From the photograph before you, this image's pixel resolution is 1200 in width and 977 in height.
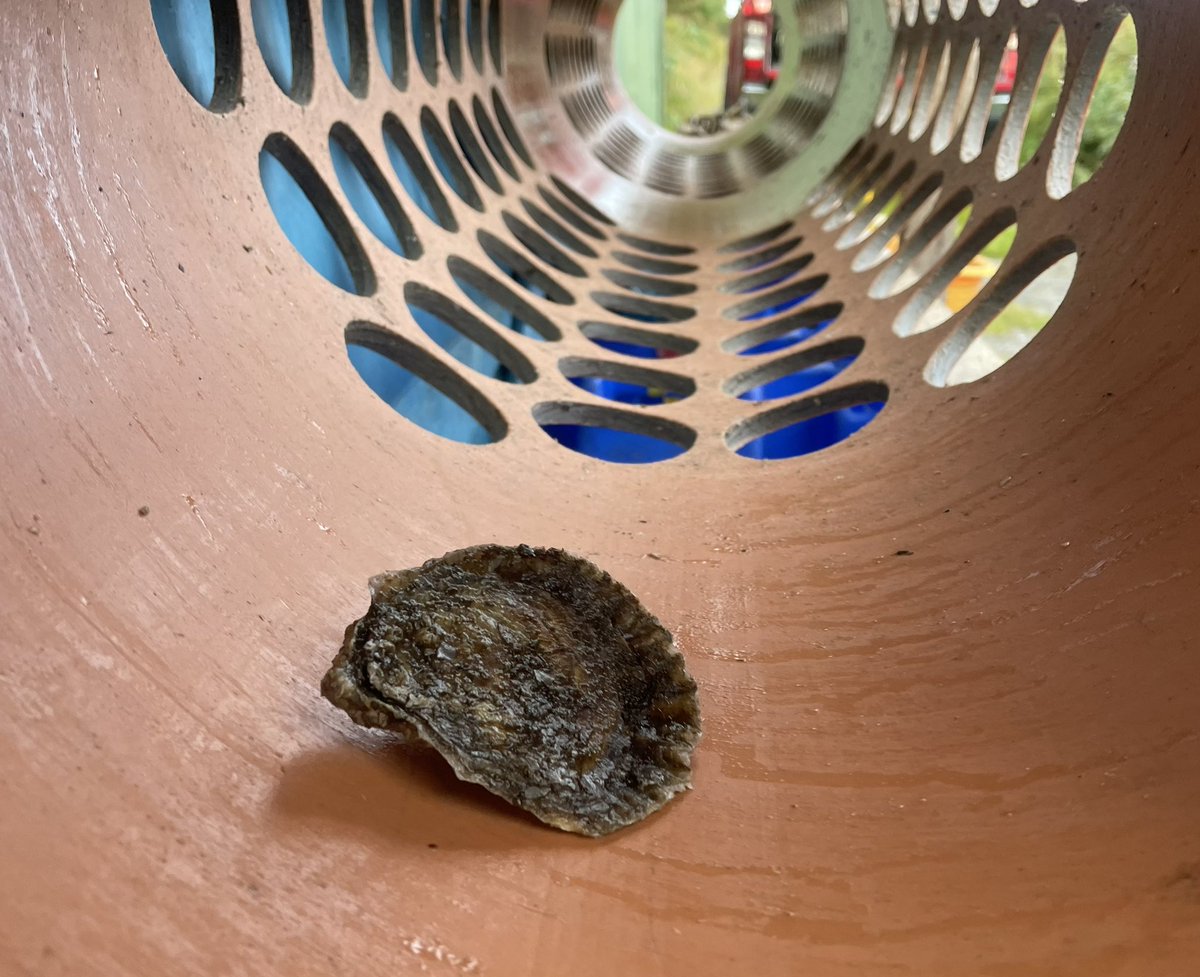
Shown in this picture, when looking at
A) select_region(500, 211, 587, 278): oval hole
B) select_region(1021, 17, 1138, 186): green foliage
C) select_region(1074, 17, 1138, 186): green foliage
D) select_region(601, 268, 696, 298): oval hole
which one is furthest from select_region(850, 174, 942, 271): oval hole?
select_region(1074, 17, 1138, 186): green foliage

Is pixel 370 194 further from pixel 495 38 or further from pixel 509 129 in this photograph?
pixel 495 38

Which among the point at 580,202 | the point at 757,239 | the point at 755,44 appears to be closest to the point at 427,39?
the point at 580,202

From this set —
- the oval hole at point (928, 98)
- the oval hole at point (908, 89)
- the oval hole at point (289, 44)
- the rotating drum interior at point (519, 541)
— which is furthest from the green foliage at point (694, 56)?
the oval hole at point (289, 44)

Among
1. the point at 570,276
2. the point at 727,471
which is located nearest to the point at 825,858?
the point at 727,471

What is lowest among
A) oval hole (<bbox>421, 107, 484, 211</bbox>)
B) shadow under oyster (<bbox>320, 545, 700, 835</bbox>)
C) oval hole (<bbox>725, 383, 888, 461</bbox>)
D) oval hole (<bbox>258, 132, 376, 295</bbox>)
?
shadow under oyster (<bbox>320, 545, 700, 835</bbox>)

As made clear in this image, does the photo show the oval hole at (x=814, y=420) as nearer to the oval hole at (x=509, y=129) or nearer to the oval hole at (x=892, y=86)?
the oval hole at (x=892, y=86)

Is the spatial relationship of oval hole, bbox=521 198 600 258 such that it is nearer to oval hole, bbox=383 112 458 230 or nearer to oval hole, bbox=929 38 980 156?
oval hole, bbox=383 112 458 230
